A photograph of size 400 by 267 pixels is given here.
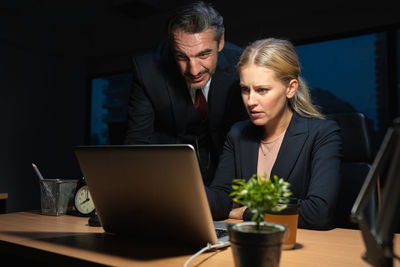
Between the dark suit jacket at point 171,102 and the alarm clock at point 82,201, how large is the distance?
1.84ft

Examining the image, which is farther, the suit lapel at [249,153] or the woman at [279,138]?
the suit lapel at [249,153]

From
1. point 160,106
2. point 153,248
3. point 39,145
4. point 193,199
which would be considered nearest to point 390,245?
point 193,199

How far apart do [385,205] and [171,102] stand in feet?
4.85

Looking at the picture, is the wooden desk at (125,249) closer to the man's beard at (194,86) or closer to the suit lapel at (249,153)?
the suit lapel at (249,153)

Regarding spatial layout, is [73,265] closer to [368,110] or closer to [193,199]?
[193,199]

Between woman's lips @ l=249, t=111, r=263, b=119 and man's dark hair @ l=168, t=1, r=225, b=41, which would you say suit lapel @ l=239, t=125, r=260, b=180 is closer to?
woman's lips @ l=249, t=111, r=263, b=119

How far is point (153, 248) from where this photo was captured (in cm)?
85

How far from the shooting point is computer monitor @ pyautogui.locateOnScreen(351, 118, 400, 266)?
502mm

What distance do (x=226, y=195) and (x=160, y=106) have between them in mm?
718

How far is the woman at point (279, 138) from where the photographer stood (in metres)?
1.34

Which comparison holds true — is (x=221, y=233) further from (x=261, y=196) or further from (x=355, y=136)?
(x=355, y=136)

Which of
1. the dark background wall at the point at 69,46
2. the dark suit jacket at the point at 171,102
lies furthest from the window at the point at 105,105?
the dark suit jacket at the point at 171,102

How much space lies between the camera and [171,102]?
1.91m

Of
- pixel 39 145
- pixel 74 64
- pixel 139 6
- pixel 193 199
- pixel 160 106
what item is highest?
pixel 139 6
